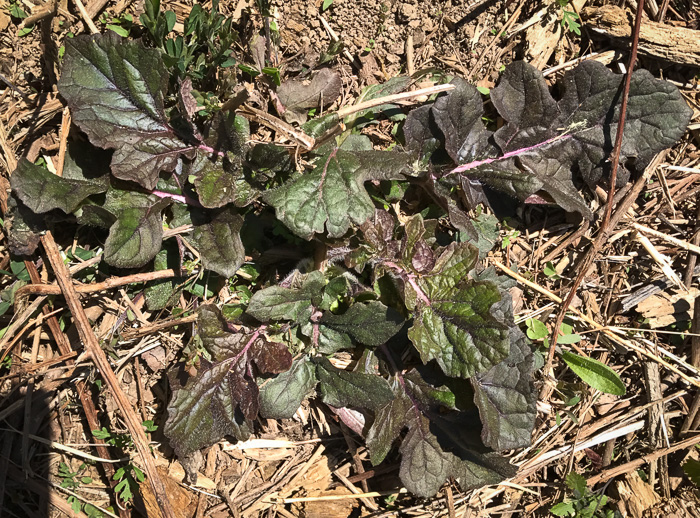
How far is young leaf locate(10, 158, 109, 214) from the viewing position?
7.46 ft

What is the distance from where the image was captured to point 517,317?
2797 millimetres

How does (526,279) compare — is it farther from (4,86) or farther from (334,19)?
(4,86)

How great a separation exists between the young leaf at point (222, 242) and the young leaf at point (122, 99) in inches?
10.9

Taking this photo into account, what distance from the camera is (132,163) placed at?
7.75 feet

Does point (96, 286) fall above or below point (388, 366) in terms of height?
above

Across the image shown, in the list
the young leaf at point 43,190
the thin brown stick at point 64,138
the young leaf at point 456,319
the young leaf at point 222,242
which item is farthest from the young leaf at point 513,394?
the thin brown stick at point 64,138

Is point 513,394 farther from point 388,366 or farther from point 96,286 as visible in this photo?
point 96,286

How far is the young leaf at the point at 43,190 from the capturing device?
2.27m

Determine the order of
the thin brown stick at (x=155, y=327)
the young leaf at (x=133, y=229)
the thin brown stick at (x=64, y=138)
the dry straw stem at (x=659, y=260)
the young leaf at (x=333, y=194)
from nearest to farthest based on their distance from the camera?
1. the young leaf at (x=333, y=194)
2. the young leaf at (x=133, y=229)
3. the thin brown stick at (x=64, y=138)
4. the thin brown stick at (x=155, y=327)
5. the dry straw stem at (x=659, y=260)

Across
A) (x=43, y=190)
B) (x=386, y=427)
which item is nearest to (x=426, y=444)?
(x=386, y=427)

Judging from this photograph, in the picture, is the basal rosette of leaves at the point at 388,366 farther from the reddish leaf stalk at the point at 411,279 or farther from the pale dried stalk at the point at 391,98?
the pale dried stalk at the point at 391,98

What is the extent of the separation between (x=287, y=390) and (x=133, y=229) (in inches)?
35.7

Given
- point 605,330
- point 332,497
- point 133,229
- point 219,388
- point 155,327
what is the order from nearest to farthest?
point 133,229, point 219,388, point 155,327, point 332,497, point 605,330

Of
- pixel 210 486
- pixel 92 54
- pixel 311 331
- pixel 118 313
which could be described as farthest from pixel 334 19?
pixel 210 486
